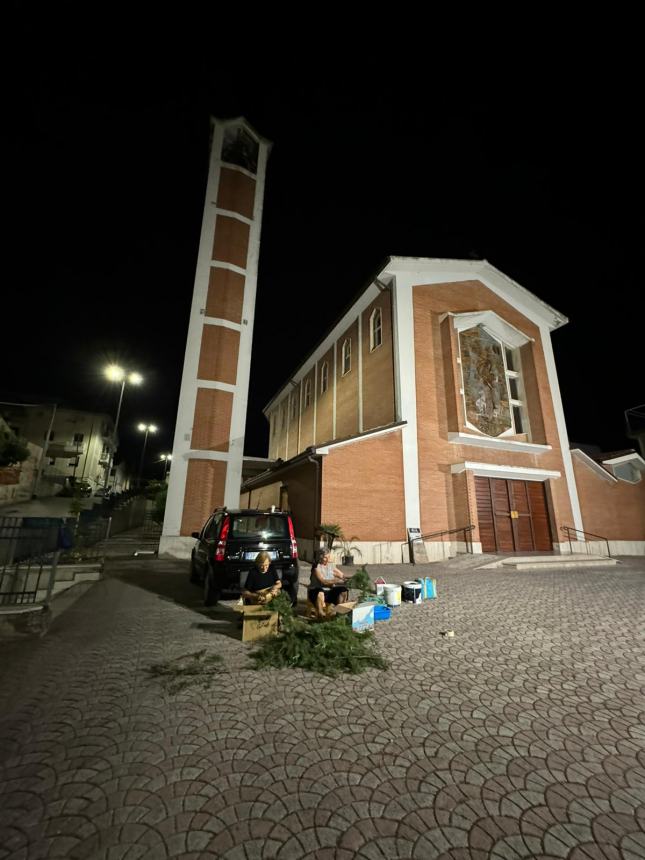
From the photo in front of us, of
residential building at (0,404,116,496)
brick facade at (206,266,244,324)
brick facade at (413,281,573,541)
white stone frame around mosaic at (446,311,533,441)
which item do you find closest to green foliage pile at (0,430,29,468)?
brick facade at (206,266,244,324)

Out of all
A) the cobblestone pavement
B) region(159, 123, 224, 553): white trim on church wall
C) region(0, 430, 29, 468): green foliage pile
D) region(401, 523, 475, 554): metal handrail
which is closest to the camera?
the cobblestone pavement

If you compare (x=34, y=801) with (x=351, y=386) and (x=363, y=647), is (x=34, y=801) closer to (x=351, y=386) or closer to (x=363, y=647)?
(x=363, y=647)

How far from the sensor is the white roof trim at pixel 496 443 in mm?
16016

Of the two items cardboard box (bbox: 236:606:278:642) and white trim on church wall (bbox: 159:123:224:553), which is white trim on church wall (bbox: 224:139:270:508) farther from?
cardboard box (bbox: 236:606:278:642)

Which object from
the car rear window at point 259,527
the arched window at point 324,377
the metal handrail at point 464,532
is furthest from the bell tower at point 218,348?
the car rear window at point 259,527

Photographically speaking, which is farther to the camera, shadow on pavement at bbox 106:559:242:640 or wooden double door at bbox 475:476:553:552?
wooden double door at bbox 475:476:553:552

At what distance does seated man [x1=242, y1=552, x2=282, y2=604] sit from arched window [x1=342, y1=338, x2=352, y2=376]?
17.4 m

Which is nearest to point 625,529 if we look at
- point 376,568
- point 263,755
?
point 376,568

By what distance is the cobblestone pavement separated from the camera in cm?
185

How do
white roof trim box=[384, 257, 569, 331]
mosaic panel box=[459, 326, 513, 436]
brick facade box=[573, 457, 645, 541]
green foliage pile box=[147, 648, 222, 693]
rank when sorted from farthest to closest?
brick facade box=[573, 457, 645, 541] < white roof trim box=[384, 257, 569, 331] < mosaic panel box=[459, 326, 513, 436] < green foliage pile box=[147, 648, 222, 693]

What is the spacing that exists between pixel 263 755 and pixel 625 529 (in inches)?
955

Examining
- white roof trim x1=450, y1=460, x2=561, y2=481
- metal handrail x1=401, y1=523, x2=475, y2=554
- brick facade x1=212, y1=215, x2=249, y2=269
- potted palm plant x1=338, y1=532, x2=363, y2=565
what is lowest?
potted palm plant x1=338, y1=532, x2=363, y2=565

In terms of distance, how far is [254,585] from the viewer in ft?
19.4

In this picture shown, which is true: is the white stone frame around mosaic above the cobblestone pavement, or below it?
above
